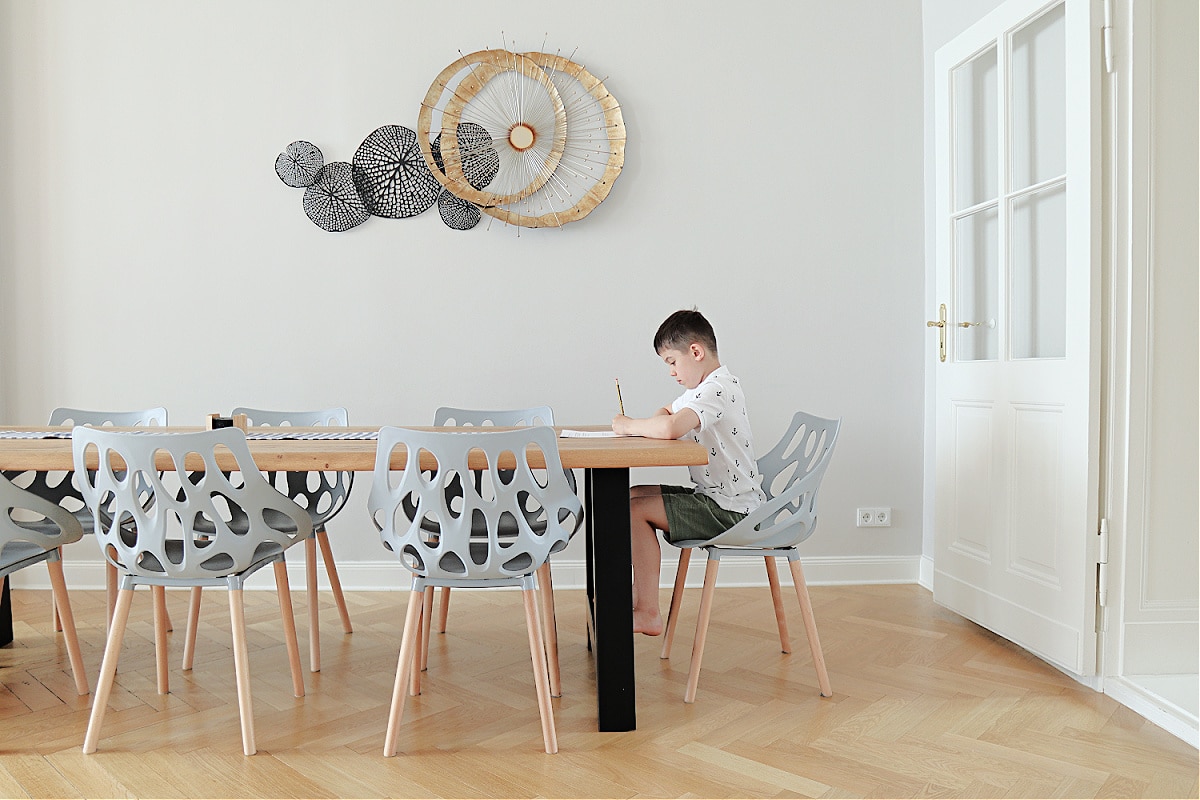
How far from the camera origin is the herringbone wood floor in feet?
6.63

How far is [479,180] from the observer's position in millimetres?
3764

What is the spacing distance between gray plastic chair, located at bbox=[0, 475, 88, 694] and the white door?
9.08 ft

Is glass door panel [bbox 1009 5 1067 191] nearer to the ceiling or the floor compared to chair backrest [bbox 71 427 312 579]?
nearer to the ceiling

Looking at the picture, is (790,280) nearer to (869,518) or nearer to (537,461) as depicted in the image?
(869,518)

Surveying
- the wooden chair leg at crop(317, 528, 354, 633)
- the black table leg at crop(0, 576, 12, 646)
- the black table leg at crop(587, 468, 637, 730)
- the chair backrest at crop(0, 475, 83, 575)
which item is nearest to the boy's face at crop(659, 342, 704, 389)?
the black table leg at crop(587, 468, 637, 730)

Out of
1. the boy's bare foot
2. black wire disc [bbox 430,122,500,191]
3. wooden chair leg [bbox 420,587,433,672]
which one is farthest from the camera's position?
black wire disc [bbox 430,122,500,191]

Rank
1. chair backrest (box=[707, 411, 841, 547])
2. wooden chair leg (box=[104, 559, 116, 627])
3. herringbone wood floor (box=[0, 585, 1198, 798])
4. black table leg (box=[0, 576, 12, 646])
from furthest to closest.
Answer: black table leg (box=[0, 576, 12, 646]), wooden chair leg (box=[104, 559, 116, 627]), chair backrest (box=[707, 411, 841, 547]), herringbone wood floor (box=[0, 585, 1198, 798])

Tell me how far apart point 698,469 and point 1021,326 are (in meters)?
1.12

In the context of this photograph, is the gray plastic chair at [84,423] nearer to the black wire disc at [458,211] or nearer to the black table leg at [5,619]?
the black table leg at [5,619]

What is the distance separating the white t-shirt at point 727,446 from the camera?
2662 mm

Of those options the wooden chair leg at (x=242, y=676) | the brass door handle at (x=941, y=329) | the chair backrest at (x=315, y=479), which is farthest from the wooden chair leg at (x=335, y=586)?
the brass door handle at (x=941, y=329)

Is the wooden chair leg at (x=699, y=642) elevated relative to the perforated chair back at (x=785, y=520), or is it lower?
lower

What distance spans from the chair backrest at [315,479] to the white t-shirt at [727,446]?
1172 millimetres

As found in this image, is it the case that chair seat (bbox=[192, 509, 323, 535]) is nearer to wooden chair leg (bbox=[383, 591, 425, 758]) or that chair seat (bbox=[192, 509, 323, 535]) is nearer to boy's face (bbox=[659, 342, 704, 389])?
wooden chair leg (bbox=[383, 591, 425, 758])
